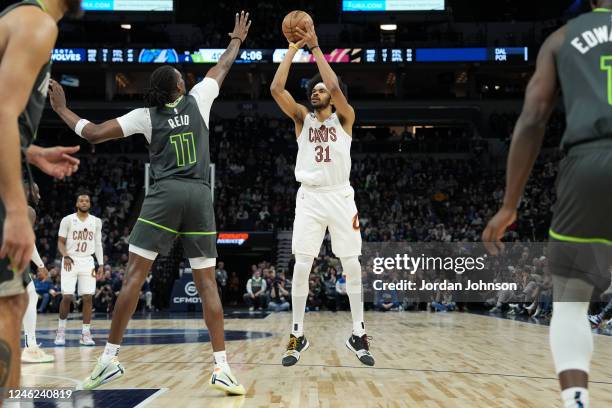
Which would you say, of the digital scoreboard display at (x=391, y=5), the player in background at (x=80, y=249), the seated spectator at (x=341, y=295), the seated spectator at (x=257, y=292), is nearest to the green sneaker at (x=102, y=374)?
the player in background at (x=80, y=249)

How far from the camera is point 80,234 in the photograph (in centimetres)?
1012

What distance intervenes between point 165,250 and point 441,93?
33335 millimetres

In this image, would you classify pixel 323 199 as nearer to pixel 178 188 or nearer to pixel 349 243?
pixel 349 243

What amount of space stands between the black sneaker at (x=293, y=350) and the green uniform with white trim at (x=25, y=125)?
3.55 metres

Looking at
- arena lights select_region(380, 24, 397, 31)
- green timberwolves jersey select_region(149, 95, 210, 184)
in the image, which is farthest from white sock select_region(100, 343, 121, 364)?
arena lights select_region(380, 24, 397, 31)

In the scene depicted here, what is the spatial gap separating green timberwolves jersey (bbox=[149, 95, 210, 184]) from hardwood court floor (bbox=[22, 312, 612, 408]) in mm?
1603

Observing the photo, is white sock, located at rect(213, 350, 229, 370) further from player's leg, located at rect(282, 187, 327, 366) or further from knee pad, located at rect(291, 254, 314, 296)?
knee pad, located at rect(291, 254, 314, 296)

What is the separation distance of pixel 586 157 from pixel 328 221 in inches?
146

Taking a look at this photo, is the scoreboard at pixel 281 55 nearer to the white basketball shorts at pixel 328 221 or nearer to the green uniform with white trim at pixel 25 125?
the white basketball shorts at pixel 328 221

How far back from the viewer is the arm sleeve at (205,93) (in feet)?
17.3

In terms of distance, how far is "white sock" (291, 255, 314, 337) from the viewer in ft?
20.2

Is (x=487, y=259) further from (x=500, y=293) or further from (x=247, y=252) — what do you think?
(x=247, y=252)

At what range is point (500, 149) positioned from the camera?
102 feet

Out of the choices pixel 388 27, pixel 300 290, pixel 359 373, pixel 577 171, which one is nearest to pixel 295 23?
pixel 300 290
